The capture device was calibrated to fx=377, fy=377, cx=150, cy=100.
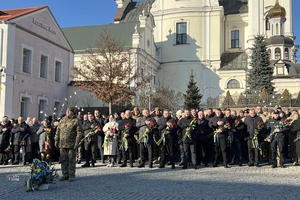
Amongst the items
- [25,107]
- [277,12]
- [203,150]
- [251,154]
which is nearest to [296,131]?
[251,154]

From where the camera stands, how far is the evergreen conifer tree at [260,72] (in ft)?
122

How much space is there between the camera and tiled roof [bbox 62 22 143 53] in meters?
41.3

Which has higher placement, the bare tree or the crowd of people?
the bare tree

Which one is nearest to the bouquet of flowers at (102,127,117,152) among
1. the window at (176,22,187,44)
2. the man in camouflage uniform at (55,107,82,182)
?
the man in camouflage uniform at (55,107,82,182)

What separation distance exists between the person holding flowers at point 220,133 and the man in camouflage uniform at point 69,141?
509 centimetres

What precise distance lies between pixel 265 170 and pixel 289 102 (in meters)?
20.0

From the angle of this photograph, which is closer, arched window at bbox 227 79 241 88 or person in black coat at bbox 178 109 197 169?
person in black coat at bbox 178 109 197 169

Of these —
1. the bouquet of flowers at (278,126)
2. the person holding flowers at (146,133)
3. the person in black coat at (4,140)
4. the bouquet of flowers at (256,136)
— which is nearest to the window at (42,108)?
the person in black coat at (4,140)

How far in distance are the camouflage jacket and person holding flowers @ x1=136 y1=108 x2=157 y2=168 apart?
326 centimetres

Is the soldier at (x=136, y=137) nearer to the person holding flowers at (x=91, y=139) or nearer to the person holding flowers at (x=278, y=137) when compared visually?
the person holding flowers at (x=91, y=139)

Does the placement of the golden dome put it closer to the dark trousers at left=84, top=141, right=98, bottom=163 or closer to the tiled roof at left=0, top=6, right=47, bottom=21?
the tiled roof at left=0, top=6, right=47, bottom=21

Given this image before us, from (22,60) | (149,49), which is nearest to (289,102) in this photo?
(149,49)

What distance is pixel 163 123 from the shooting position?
13062 mm

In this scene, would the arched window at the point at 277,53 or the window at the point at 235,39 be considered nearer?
the arched window at the point at 277,53
